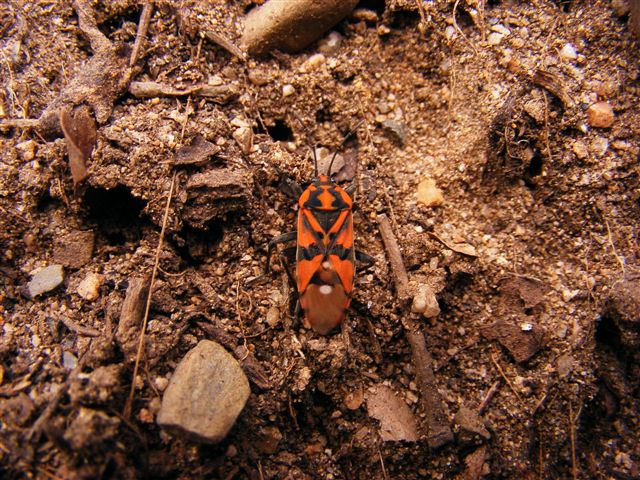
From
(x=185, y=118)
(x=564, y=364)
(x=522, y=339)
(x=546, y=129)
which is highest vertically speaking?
(x=185, y=118)

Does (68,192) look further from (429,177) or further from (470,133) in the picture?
(470,133)

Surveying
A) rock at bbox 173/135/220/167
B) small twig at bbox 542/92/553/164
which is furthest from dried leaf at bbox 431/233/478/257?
rock at bbox 173/135/220/167

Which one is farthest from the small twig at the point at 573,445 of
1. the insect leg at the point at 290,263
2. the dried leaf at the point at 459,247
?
the insect leg at the point at 290,263

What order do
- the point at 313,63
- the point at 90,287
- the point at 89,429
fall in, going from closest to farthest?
1. the point at 89,429
2. the point at 90,287
3. the point at 313,63

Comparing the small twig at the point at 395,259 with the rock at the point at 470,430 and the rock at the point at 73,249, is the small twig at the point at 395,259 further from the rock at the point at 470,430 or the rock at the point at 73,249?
the rock at the point at 73,249

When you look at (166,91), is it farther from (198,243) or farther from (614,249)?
(614,249)

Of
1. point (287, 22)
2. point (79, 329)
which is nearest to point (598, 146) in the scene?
point (287, 22)

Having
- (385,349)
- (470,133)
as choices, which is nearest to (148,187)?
(385,349)

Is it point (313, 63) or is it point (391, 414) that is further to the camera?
point (313, 63)
